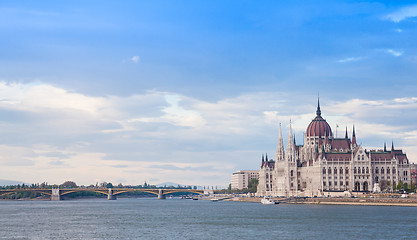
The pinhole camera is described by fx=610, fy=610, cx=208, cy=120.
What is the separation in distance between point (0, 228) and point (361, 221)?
2612 inches

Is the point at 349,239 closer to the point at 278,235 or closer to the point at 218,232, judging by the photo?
the point at 278,235

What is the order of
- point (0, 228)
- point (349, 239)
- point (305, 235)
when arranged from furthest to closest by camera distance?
1. point (0, 228)
2. point (305, 235)
3. point (349, 239)

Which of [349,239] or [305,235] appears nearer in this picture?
[349,239]

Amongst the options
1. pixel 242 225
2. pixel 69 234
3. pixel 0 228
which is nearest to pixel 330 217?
pixel 242 225

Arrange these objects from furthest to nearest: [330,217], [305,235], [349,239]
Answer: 1. [330,217]
2. [305,235]
3. [349,239]

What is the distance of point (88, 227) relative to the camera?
4409 inches

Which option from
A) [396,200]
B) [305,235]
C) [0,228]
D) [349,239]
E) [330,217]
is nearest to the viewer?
[349,239]

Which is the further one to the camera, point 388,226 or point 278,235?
point 388,226

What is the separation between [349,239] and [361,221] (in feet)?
97.7

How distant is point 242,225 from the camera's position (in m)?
112

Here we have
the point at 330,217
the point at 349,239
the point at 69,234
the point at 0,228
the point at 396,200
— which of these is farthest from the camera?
the point at 396,200

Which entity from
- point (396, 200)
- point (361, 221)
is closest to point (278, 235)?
point (361, 221)

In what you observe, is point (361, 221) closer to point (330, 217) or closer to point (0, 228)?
point (330, 217)

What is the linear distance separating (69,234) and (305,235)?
37.6 metres
